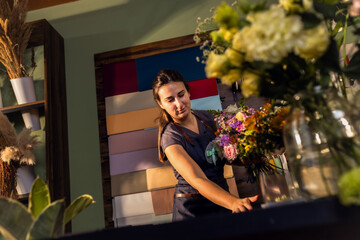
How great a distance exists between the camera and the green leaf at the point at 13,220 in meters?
0.82

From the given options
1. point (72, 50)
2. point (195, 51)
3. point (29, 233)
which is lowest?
point (29, 233)

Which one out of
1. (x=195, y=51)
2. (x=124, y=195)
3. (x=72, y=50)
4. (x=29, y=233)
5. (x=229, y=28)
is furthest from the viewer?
(x=72, y=50)

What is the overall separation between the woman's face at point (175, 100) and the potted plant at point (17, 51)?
1034 millimetres

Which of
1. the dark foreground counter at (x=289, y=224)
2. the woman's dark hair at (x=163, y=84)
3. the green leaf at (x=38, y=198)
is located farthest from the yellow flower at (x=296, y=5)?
the woman's dark hair at (x=163, y=84)

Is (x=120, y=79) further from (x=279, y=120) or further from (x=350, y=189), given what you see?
(x=350, y=189)

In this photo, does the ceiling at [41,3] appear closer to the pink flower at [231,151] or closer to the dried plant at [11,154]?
the dried plant at [11,154]

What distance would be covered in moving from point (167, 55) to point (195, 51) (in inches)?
8.5

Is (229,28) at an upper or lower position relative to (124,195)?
upper

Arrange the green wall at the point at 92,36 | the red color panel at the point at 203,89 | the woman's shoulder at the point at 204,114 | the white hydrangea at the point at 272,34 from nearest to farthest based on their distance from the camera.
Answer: the white hydrangea at the point at 272,34 → the woman's shoulder at the point at 204,114 → the red color panel at the point at 203,89 → the green wall at the point at 92,36

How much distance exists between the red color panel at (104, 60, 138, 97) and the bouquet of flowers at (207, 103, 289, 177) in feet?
Result: 3.40

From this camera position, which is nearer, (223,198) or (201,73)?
(223,198)

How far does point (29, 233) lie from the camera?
0.78 metres

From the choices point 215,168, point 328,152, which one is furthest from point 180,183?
point 328,152

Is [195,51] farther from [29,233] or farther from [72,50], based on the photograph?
[29,233]
